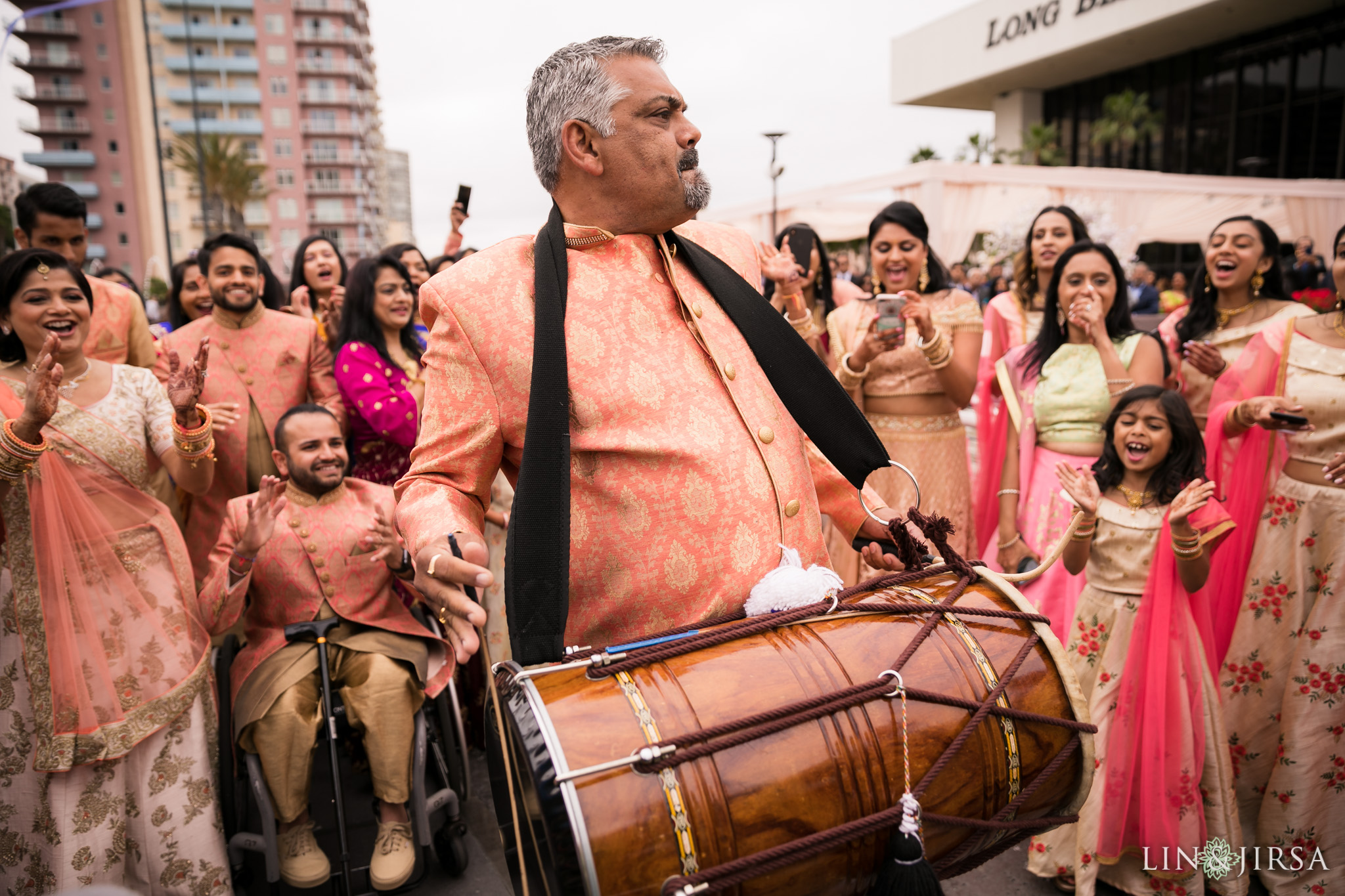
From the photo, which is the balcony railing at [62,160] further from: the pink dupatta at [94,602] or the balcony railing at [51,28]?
the pink dupatta at [94,602]

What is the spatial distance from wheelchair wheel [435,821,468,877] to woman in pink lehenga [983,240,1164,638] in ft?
7.73

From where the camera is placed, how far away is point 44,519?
8.39 feet

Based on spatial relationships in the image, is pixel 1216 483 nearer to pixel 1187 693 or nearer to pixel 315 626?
pixel 1187 693

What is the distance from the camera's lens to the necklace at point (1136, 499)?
280cm

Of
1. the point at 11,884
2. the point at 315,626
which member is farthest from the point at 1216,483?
the point at 11,884

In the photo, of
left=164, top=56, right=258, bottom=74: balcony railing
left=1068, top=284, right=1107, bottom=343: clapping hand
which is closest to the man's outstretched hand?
left=1068, top=284, right=1107, bottom=343: clapping hand

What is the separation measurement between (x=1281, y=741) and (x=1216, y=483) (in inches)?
38.6

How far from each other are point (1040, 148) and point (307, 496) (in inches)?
1265

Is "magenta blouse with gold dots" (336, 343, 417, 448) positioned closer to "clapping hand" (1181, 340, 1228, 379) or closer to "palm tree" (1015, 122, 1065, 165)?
"clapping hand" (1181, 340, 1228, 379)

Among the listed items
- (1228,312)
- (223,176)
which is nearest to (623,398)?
(1228,312)

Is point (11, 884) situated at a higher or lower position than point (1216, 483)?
lower

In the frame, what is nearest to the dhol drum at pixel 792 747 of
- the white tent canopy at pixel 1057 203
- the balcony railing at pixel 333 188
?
the white tent canopy at pixel 1057 203

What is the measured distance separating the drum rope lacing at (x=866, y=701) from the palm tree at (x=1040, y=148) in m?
32.1

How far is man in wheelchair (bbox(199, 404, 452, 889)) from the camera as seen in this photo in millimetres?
2850
